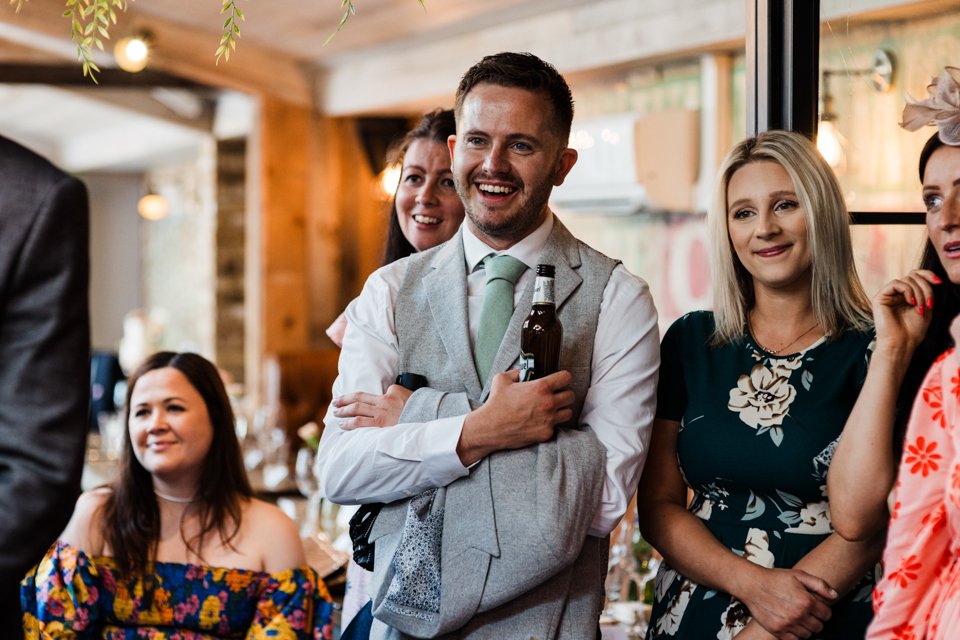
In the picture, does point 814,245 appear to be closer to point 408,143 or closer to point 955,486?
point 955,486

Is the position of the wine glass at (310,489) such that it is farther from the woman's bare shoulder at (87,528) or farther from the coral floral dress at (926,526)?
the coral floral dress at (926,526)

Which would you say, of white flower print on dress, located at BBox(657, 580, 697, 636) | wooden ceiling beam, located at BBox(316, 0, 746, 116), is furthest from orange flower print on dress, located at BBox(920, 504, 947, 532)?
wooden ceiling beam, located at BBox(316, 0, 746, 116)

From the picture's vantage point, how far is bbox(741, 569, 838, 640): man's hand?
5.69ft

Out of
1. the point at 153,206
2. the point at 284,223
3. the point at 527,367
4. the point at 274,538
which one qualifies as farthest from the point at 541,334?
the point at 153,206

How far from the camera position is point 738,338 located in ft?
6.38

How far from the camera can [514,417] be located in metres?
1.67

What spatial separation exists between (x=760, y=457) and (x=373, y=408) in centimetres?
63

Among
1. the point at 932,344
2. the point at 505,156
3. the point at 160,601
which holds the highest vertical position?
the point at 505,156

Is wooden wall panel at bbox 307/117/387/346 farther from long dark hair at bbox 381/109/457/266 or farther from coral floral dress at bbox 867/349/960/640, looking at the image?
coral floral dress at bbox 867/349/960/640

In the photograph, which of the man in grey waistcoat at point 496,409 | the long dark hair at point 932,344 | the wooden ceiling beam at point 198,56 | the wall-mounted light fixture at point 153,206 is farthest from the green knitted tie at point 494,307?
the wall-mounted light fixture at point 153,206

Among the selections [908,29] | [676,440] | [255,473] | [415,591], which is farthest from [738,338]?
[255,473]

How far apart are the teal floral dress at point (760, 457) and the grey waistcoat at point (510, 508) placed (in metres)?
0.20

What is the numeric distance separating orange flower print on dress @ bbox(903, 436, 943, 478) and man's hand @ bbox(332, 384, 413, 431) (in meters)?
0.76

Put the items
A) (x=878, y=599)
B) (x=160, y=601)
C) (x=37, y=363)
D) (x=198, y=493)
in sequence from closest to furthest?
(x=37, y=363) → (x=878, y=599) → (x=160, y=601) → (x=198, y=493)
